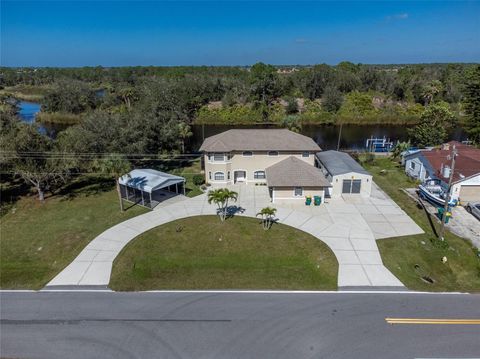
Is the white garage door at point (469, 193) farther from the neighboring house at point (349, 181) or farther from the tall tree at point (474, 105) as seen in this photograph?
the tall tree at point (474, 105)

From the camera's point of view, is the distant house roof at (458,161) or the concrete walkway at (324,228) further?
the distant house roof at (458,161)

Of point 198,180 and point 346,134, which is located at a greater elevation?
point 198,180

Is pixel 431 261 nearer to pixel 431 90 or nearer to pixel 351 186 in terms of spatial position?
pixel 351 186

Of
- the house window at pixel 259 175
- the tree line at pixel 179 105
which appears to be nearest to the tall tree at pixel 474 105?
the tree line at pixel 179 105

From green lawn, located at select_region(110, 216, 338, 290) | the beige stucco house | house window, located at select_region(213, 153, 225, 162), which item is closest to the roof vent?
the beige stucco house

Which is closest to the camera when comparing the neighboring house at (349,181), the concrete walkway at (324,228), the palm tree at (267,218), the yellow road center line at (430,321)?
the yellow road center line at (430,321)

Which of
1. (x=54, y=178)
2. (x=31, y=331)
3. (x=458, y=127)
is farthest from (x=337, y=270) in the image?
(x=458, y=127)

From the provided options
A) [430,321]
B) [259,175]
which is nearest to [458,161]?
[259,175]
